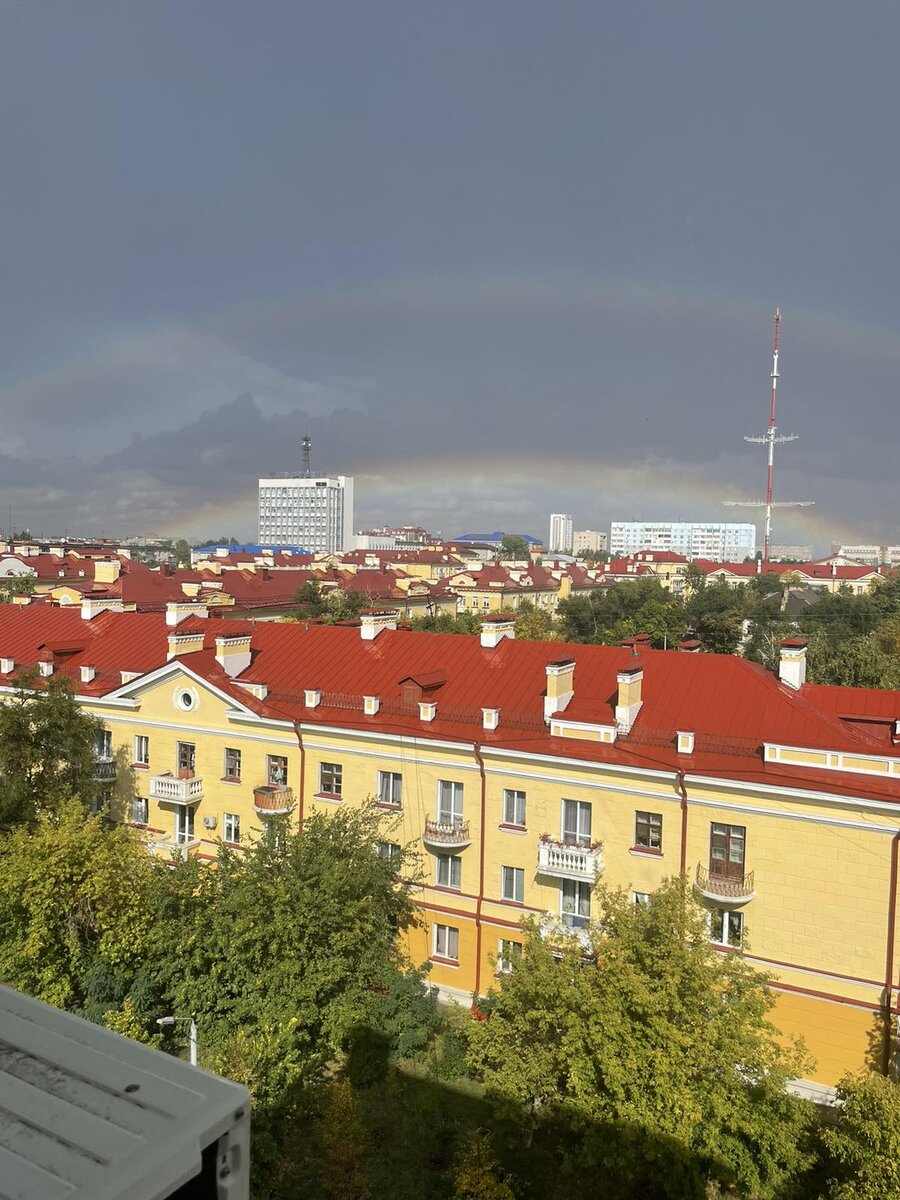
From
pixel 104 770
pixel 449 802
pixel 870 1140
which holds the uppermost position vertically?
pixel 449 802

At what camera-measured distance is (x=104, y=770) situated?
31.7 metres

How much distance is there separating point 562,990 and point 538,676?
1279 centimetres

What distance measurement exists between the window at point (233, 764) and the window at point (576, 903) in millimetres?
12761

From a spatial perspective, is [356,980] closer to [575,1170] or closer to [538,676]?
[575,1170]

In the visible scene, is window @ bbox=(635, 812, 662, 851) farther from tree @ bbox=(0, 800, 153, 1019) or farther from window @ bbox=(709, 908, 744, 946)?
tree @ bbox=(0, 800, 153, 1019)

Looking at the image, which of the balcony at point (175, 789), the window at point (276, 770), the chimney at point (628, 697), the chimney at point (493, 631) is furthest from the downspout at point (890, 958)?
the balcony at point (175, 789)

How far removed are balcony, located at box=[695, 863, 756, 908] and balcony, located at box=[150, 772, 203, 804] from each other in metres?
18.2

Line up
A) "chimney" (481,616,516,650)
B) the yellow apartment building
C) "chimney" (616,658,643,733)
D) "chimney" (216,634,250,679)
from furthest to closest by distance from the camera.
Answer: "chimney" (216,634,250,679) → "chimney" (481,616,516,650) → "chimney" (616,658,643,733) → the yellow apartment building

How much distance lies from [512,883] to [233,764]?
447 inches

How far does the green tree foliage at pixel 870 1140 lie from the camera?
15.2 meters

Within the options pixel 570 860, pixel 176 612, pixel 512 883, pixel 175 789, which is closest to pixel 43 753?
pixel 175 789

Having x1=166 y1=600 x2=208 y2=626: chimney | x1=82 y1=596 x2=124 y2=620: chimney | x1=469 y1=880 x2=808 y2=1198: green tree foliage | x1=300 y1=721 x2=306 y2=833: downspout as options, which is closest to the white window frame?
x1=469 y1=880 x2=808 y2=1198: green tree foliage

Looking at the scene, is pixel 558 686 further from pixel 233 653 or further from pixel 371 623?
pixel 233 653

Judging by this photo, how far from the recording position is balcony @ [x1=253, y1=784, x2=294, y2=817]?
2878 centimetres
